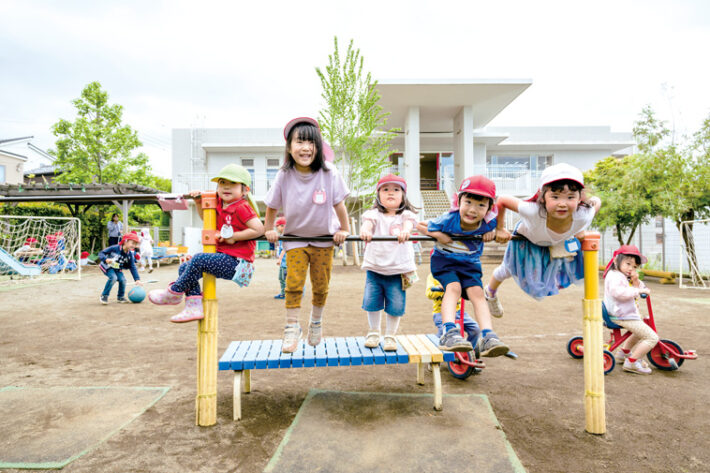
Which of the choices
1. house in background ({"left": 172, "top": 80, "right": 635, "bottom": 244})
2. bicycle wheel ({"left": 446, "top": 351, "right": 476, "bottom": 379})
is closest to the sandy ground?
bicycle wheel ({"left": 446, "top": 351, "right": 476, "bottom": 379})

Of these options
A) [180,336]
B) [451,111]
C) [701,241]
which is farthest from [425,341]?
[451,111]

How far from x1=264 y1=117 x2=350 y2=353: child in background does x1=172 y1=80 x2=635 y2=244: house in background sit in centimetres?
1661

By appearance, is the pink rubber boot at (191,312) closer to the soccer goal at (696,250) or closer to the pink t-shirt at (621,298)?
the pink t-shirt at (621,298)

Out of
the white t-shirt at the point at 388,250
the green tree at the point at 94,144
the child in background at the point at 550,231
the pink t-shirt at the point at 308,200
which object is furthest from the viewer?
the green tree at the point at 94,144

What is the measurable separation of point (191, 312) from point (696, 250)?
1564 cm

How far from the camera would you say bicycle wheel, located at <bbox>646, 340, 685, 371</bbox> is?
462 cm

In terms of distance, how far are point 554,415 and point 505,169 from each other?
77.9ft

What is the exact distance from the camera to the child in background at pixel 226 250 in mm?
3270

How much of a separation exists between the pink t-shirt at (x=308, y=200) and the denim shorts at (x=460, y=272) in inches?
39.9

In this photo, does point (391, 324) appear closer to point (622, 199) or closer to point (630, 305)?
point (630, 305)

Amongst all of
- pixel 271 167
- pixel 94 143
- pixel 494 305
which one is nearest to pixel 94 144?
pixel 94 143

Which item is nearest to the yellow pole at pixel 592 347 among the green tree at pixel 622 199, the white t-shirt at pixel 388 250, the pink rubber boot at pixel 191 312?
the white t-shirt at pixel 388 250

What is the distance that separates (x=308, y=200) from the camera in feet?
10.9

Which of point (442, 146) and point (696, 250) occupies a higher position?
point (442, 146)
